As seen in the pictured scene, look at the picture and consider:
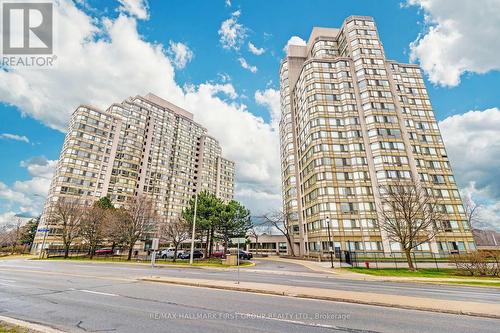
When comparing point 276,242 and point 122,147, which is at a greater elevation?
point 122,147

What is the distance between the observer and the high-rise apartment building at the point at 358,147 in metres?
42.0

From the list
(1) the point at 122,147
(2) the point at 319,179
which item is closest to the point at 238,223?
(2) the point at 319,179

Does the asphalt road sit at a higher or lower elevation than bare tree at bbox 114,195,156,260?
lower

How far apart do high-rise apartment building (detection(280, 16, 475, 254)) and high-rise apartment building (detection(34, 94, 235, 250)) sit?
3817 cm

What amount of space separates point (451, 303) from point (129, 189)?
86.9m

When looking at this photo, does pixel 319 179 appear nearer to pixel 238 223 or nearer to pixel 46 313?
pixel 238 223

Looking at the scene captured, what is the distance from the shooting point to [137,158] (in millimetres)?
84938

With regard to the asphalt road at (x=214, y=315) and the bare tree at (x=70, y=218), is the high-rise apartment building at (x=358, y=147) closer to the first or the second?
the asphalt road at (x=214, y=315)

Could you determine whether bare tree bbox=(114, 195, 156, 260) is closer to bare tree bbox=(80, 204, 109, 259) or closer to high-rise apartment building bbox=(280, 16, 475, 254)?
bare tree bbox=(80, 204, 109, 259)

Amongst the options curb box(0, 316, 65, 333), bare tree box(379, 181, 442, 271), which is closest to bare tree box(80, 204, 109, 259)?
curb box(0, 316, 65, 333)

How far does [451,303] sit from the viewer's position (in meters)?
9.35

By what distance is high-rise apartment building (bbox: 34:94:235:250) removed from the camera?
7006 centimetres

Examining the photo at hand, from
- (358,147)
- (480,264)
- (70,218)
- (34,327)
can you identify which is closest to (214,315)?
(34,327)

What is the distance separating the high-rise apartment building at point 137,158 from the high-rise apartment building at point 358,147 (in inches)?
1503
